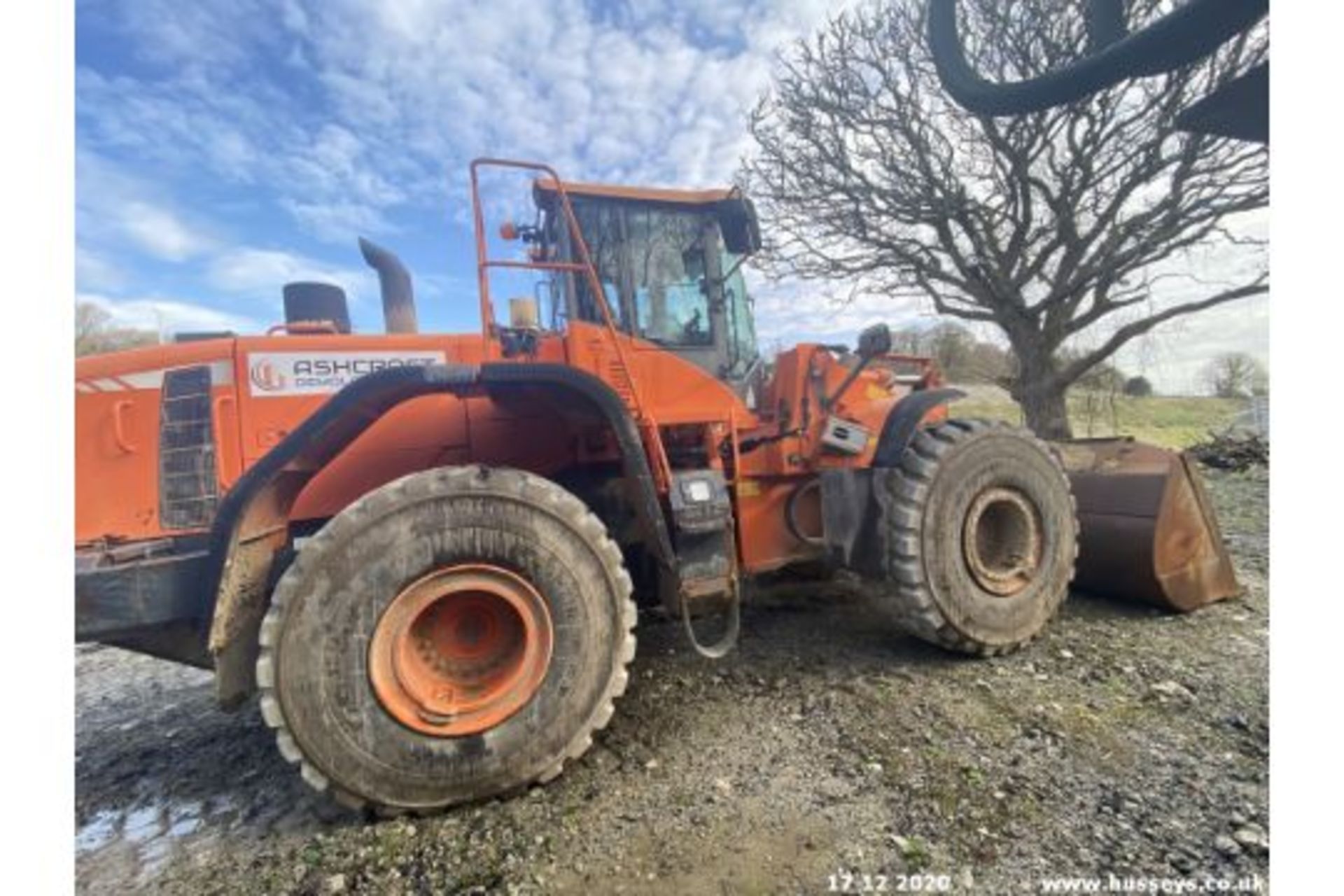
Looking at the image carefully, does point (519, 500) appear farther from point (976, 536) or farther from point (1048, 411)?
point (1048, 411)

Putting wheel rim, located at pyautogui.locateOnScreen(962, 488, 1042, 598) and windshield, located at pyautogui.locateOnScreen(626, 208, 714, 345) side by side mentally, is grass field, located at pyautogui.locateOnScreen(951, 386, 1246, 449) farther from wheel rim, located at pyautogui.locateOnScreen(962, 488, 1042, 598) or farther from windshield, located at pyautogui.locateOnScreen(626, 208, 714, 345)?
windshield, located at pyautogui.locateOnScreen(626, 208, 714, 345)

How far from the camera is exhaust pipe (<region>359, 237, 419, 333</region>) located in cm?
364

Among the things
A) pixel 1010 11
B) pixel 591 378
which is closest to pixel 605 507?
pixel 591 378

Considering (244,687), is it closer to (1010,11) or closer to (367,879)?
(367,879)

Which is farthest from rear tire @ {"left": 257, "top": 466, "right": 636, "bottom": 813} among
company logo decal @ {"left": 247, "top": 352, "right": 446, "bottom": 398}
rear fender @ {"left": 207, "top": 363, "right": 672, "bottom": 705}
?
company logo decal @ {"left": 247, "top": 352, "right": 446, "bottom": 398}

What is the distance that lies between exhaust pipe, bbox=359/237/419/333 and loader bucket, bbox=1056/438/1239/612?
4.40 m

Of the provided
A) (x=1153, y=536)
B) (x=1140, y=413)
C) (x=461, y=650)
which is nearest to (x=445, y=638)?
(x=461, y=650)

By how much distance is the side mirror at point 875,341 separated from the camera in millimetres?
3676

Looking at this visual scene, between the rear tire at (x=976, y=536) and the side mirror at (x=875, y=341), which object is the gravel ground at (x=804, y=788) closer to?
the rear tire at (x=976, y=536)

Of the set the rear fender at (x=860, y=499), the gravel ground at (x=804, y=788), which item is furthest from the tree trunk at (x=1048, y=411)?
the rear fender at (x=860, y=499)

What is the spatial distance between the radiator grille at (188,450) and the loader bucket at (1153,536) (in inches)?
196

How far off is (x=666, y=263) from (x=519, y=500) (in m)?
1.89

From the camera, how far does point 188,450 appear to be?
2928 mm
